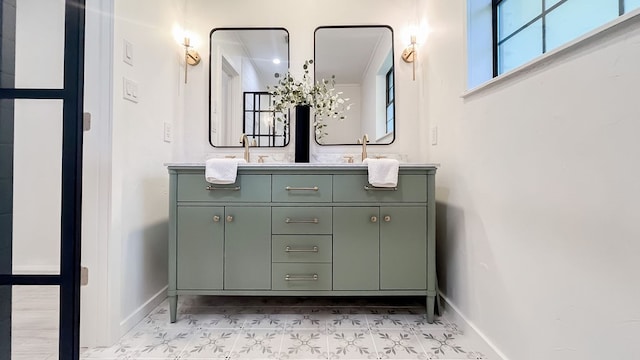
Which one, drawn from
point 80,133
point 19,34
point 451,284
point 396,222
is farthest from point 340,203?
point 19,34

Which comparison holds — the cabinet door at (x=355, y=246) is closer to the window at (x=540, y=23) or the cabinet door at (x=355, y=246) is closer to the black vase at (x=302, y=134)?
the black vase at (x=302, y=134)

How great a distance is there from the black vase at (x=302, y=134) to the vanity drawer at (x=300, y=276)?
2.55ft

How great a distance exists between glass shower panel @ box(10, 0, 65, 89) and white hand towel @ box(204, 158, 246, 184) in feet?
2.17

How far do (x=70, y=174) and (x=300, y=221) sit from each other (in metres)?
1.00

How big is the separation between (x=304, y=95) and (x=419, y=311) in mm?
1619

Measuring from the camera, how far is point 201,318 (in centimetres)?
163

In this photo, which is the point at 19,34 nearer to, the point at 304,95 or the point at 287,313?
the point at 304,95

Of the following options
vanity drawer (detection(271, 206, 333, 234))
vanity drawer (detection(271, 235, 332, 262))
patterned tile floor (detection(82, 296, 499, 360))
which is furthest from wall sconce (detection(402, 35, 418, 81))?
patterned tile floor (detection(82, 296, 499, 360))

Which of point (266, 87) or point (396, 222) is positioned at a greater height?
point (266, 87)

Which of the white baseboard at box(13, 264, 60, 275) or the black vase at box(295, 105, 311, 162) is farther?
the black vase at box(295, 105, 311, 162)

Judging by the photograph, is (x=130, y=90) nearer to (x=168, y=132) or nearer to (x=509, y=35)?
(x=168, y=132)

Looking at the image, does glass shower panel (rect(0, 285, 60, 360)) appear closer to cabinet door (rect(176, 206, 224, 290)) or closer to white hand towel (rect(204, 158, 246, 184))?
cabinet door (rect(176, 206, 224, 290))

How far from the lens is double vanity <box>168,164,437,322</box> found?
5.04ft

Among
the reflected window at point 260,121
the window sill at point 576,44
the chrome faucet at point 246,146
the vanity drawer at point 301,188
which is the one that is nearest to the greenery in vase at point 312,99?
the reflected window at point 260,121
